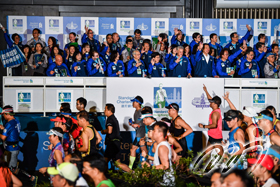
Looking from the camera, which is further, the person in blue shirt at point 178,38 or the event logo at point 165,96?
the person in blue shirt at point 178,38

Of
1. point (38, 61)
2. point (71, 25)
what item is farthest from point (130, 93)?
point (71, 25)

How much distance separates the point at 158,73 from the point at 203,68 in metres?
1.49

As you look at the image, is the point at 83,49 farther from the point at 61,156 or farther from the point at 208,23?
the point at 61,156

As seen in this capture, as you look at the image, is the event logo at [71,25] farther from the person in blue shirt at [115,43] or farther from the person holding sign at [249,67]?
the person holding sign at [249,67]

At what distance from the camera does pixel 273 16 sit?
13070 millimetres

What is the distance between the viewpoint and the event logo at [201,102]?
869 centimetres

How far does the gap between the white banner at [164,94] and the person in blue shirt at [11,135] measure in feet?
8.82

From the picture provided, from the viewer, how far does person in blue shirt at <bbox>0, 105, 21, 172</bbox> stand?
6.62m

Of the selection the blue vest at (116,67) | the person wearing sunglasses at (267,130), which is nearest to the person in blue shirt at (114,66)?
the blue vest at (116,67)

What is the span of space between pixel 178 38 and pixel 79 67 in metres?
3.85

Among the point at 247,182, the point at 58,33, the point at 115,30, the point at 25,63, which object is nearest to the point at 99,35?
the point at 115,30

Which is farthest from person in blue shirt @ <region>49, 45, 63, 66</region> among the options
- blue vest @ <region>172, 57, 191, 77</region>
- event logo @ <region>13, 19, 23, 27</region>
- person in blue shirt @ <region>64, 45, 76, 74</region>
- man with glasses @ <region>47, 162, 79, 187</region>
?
man with glasses @ <region>47, 162, 79, 187</region>

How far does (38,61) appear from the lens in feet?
33.5

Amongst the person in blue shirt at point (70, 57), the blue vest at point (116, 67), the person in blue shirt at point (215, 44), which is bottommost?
the blue vest at point (116, 67)
